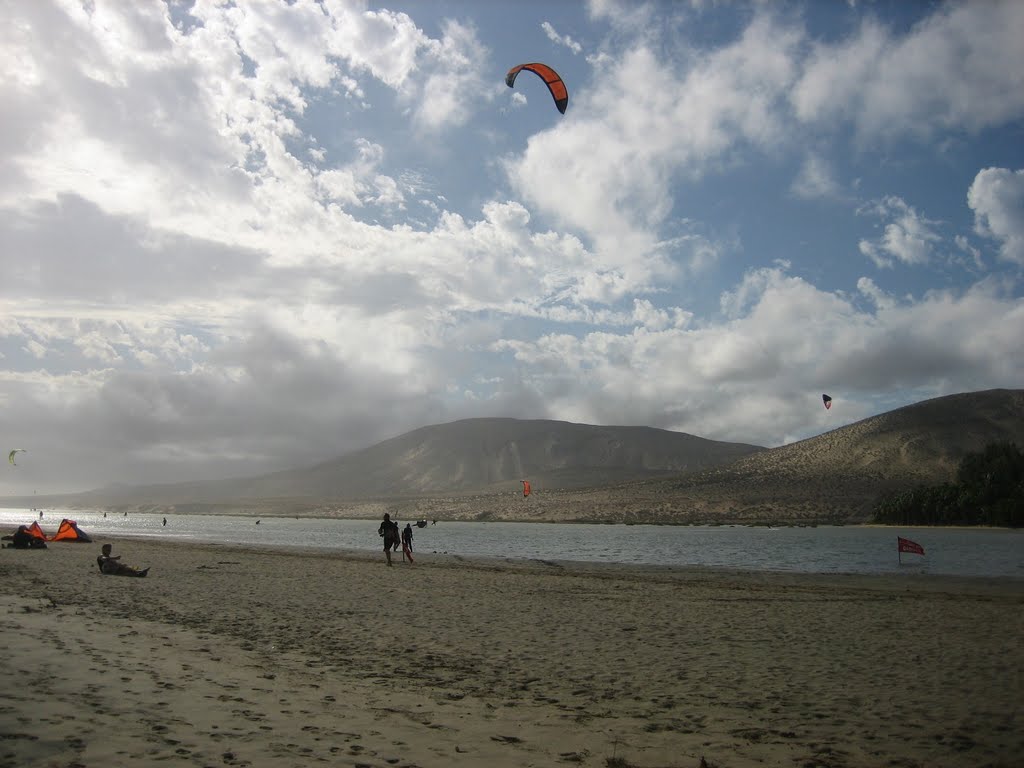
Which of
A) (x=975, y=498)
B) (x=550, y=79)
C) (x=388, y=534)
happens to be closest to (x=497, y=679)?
Answer: (x=550, y=79)

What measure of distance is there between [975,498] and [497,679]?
101744 millimetres

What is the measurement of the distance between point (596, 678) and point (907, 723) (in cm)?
397

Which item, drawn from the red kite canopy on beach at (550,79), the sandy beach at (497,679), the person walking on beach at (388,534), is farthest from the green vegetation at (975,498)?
the red kite canopy on beach at (550,79)

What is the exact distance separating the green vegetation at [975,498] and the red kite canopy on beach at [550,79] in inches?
3540

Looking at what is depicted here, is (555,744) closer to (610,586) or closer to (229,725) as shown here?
(229,725)

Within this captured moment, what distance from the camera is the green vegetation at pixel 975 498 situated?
88.6 m

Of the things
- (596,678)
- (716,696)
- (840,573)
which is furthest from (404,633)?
(840,573)

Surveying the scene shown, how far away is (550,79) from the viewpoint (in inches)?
825

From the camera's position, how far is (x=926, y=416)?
456ft

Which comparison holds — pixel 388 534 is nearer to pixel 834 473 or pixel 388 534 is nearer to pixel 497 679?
pixel 497 679

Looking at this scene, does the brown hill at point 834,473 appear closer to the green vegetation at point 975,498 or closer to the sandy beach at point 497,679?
the green vegetation at point 975,498

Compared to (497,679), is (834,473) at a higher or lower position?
higher

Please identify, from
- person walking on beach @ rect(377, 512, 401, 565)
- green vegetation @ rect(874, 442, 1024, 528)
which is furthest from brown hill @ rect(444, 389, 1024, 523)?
person walking on beach @ rect(377, 512, 401, 565)

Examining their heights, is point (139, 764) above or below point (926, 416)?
below
